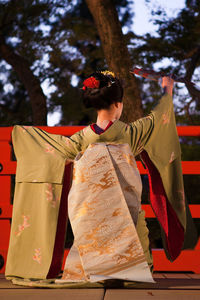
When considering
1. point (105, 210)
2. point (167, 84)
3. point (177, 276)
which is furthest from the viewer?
point (177, 276)

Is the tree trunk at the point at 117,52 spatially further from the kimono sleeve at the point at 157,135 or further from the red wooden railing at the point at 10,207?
the kimono sleeve at the point at 157,135

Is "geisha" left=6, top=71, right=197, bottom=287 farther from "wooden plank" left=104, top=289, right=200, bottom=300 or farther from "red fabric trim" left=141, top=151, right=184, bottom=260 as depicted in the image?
"wooden plank" left=104, top=289, right=200, bottom=300

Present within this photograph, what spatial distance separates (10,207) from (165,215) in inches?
58.1

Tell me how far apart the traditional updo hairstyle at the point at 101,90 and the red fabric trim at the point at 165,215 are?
17.5 inches

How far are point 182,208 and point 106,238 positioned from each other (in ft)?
2.07

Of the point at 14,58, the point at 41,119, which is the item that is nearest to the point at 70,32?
the point at 14,58

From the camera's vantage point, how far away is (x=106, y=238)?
282 cm

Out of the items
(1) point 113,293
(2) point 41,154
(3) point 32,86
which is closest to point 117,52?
(3) point 32,86

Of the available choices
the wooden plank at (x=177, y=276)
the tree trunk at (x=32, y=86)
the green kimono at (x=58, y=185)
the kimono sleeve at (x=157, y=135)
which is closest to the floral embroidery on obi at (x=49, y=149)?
the green kimono at (x=58, y=185)

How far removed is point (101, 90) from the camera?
3070mm

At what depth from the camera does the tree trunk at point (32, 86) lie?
6652 mm

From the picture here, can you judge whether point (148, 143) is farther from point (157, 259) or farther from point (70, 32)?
point (70, 32)

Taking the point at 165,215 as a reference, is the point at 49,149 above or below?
above

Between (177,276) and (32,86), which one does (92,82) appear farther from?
(32,86)
